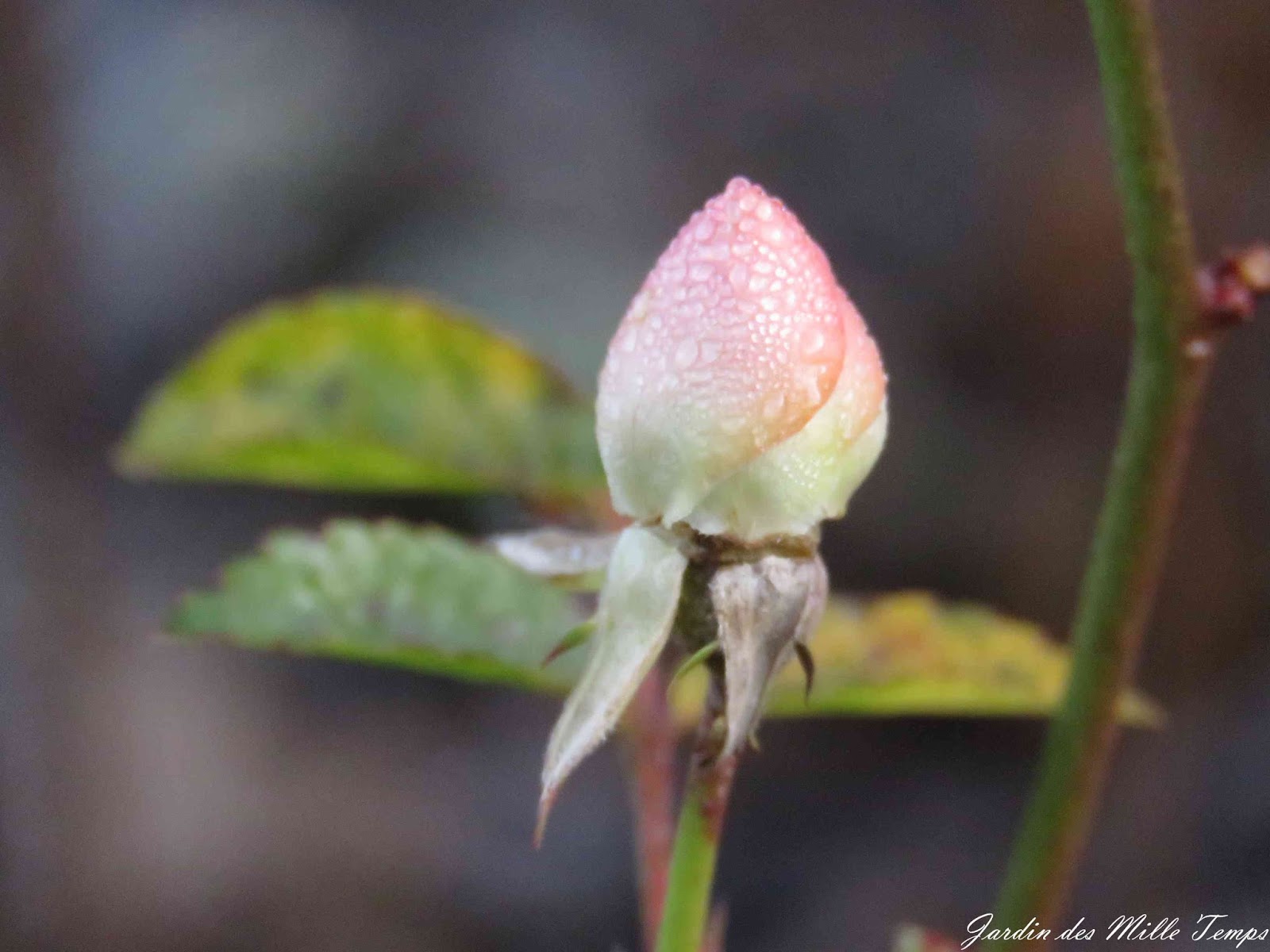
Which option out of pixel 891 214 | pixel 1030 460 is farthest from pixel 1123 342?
pixel 891 214

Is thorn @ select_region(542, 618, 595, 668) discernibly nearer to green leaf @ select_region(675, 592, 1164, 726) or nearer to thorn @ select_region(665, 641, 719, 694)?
thorn @ select_region(665, 641, 719, 694)

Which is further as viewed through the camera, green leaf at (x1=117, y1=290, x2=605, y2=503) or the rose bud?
green leaf at (x1=117, y1=290, x2=605, y2=503)

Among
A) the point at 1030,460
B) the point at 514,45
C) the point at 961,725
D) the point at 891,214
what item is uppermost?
the point at 514,45

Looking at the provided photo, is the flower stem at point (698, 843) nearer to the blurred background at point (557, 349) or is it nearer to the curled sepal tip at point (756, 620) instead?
the curled sepal tip at point (756, 620)

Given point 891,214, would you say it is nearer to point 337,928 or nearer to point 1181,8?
point 1181,8

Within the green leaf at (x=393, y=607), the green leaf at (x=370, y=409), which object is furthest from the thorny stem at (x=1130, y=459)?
the green leaf at (x=370, y=409)

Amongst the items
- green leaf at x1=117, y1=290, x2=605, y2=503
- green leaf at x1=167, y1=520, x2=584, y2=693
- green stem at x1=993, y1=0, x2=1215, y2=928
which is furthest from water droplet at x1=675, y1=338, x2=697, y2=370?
green leaf at x1=117, y1=290, x2=605, y2=503

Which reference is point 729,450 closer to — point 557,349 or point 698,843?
point 698,843
